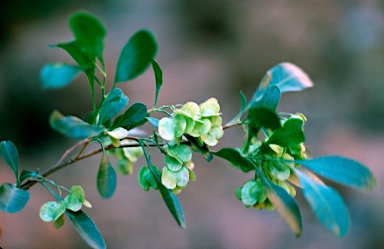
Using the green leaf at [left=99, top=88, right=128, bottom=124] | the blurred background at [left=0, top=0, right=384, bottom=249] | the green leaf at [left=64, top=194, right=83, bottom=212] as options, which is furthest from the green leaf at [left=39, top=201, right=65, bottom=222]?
the blurred background at [left=0, top=0, right=384, bottom=249]

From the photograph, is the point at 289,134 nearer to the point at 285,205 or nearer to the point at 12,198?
the point at 285,205

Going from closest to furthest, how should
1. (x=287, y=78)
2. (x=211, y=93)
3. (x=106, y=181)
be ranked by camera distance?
(x=106, y=181), (x=287, y=78), (x=211, y=93)

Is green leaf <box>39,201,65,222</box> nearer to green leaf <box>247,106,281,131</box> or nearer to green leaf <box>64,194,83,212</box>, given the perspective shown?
green leaf <box>64,194,83,212</box>

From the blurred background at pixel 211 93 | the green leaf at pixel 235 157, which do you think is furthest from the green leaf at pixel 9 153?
the blurred background at pixel 211 93

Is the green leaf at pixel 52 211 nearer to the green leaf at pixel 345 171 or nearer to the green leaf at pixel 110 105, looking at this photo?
the green leaf at pixel 110 105

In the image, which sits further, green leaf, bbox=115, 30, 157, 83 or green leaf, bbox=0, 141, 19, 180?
green leaf, bbox=0, 141, 19, 180

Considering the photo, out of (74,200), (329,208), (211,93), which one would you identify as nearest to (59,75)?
(74,200)
